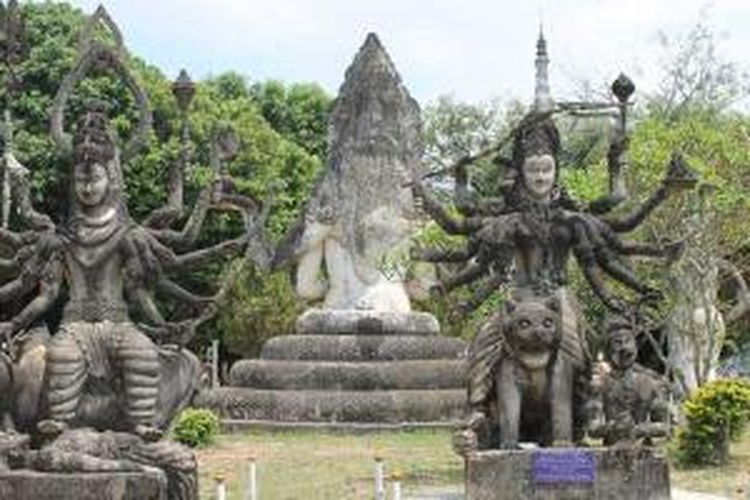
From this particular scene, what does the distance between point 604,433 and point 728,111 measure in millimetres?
14542

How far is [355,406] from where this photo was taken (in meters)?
22.9

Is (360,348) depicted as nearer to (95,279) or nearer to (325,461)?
(325,461)

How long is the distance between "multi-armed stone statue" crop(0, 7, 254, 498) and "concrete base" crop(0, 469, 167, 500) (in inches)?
0.6

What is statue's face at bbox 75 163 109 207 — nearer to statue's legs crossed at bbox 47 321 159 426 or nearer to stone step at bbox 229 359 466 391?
statue's legs crossed at bbox 47 321 159 426

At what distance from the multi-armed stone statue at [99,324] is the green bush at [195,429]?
943cm

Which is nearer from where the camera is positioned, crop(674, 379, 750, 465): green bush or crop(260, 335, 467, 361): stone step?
crop(674, 379, 750, 465): green bush

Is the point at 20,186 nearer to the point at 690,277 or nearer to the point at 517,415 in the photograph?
the point at 517,415

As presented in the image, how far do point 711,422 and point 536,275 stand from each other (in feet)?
25.1

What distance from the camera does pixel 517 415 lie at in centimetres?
1060

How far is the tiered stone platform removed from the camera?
2300 centimetres

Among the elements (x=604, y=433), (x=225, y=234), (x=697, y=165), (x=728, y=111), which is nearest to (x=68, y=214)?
(x=604, y=433)

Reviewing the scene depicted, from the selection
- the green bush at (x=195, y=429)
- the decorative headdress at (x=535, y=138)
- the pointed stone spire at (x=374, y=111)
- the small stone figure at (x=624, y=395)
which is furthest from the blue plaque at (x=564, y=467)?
the pointed stone spire at (x=374, y=111)

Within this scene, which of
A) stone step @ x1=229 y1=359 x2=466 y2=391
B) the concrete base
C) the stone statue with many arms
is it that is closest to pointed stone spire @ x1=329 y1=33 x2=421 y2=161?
stone step @ x1=229 y1=359 x2=466 y2=391

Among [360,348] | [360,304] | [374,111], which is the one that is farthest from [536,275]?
[374,111]
